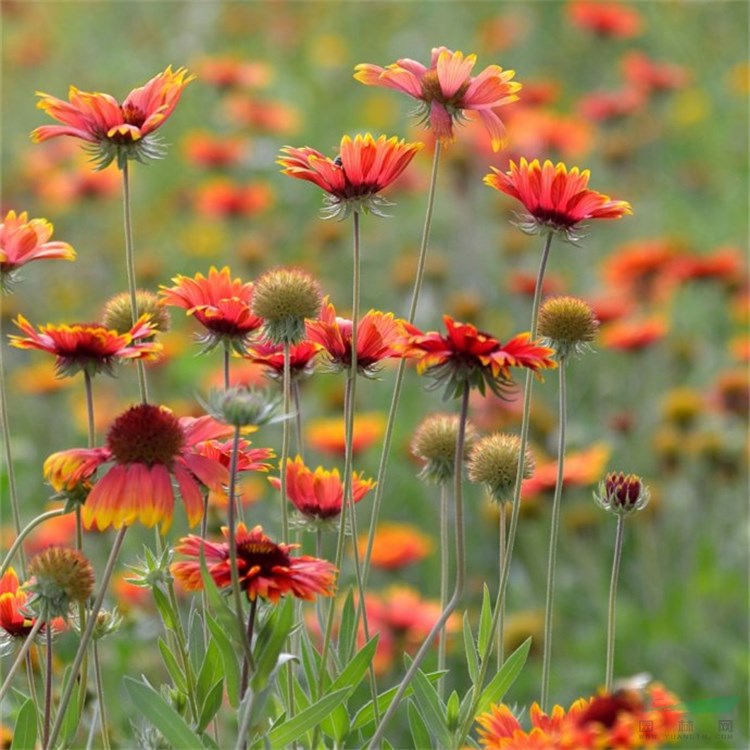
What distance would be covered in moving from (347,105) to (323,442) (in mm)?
2976

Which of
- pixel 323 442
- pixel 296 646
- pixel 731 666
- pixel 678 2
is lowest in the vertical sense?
pixel 731 666

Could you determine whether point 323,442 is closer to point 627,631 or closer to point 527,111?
point 627,631

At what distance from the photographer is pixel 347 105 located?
5348 mm

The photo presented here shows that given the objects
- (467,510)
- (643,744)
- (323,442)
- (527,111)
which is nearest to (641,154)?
(527,111)

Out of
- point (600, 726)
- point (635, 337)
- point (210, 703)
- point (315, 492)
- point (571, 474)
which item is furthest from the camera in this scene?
point (635, 337)

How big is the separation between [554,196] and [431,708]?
415 mm

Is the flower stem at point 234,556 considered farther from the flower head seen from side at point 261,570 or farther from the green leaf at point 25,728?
the green leaf at point 25,728

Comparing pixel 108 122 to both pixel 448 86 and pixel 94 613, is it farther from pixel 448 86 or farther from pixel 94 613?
pixel 94 613

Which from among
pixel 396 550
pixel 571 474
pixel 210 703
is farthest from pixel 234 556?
pixel 396 550

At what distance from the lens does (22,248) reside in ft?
3.67

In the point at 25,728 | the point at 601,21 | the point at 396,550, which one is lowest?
the point at 396,550

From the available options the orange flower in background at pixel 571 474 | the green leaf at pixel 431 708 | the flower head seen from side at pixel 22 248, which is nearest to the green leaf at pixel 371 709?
the green leaf at pixel 431 708

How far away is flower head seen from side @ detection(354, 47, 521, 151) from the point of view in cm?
111

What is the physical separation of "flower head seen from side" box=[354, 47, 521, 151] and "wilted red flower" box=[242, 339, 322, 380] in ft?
0.72
